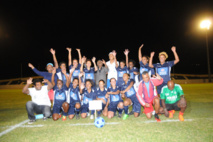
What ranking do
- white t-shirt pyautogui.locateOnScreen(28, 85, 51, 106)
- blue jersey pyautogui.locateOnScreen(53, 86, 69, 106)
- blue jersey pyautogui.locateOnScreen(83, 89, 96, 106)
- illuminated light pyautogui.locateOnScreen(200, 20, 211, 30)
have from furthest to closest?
illuminated light pyautogui.locateOnScreen(200, 20, 211, 30)
blue jersey pyautogui.locateOnScreen(83, 89, 96, 106)
blue jersey pyautogui.locateOnScreen(53, 86, 69, 106)
white t-shirt pyautogui.locateOnScreen(28, 85, 51, 106)

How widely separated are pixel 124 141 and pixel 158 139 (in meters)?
0.67

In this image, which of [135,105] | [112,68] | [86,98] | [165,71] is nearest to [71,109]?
[86,98]

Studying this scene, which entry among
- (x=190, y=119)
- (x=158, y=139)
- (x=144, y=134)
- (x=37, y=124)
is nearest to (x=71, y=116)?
(x=37, y=124)

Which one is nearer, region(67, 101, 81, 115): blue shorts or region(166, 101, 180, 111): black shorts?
region(166, 101, 180, 111): black shorts

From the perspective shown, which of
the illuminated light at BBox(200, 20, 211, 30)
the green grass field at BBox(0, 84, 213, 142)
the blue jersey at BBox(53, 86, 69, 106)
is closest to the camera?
the green grass field at BBox(0, 84, 213, 142)

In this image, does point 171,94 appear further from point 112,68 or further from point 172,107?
point 112,68

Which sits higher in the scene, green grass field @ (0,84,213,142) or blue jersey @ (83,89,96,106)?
blue jersey @ (83,89,96,106)

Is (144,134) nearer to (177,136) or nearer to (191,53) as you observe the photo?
(177,136)

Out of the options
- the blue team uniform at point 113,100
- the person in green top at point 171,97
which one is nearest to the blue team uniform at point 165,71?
the person in green top at point 171,97

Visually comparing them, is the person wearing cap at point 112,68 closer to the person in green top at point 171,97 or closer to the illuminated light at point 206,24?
the person in green top at point 171,97

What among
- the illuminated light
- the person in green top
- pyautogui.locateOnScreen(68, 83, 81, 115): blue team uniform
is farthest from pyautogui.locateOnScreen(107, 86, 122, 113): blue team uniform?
the illuminated light

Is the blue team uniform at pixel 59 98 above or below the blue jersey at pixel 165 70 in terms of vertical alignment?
below

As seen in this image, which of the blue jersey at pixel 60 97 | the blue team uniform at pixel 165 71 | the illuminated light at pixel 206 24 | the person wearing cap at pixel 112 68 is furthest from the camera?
the illuminated light at pixel 206 24

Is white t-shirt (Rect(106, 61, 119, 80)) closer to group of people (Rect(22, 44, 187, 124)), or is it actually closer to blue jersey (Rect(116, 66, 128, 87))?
blue jersey (Rect(116, 66, 128, 87))
